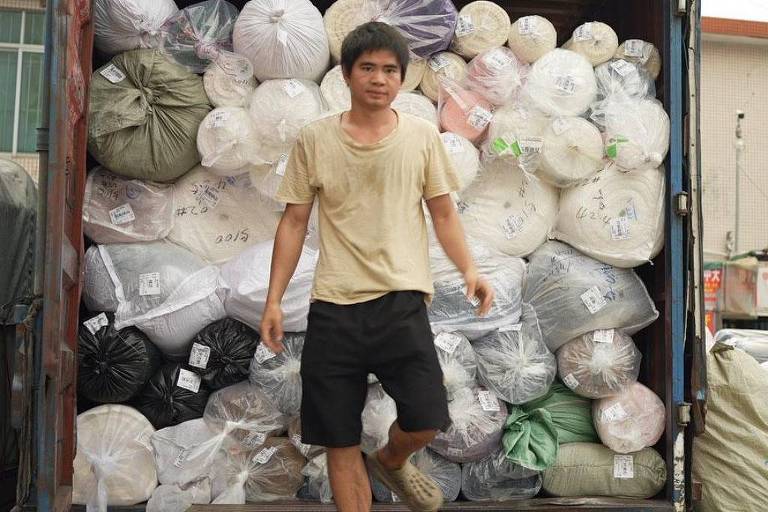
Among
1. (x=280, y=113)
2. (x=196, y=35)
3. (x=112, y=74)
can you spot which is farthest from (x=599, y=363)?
(x=112, y=74)

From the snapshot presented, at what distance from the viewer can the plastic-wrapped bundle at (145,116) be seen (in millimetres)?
3455

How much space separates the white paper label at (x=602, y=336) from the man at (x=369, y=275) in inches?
45.7

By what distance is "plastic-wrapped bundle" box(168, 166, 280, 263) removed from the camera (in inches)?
144

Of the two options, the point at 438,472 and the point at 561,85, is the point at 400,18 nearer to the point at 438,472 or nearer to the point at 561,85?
the point at 561,85

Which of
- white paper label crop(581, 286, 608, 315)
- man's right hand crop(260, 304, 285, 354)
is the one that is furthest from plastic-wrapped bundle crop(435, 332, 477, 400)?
man's right hand crop(260, 304, 285, 354)

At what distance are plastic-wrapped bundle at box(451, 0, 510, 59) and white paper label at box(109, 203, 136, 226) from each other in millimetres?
1611

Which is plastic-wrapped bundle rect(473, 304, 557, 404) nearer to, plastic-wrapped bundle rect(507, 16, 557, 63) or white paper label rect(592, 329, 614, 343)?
white paper label rect(592, 329, 614, 343)

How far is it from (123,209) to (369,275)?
Answer: 154 cm

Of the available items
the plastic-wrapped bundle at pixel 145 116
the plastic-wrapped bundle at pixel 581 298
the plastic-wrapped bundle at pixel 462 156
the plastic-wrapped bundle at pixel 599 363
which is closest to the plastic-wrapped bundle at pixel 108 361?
the plastic-wrapped bundle at pixel 145 116

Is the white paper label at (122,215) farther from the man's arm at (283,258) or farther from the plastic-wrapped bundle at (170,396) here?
the man's arm at (283,258)

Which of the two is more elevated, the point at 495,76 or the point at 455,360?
the point at 495,76

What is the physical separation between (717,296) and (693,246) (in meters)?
7.99

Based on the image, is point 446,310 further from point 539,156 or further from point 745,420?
point 745,420

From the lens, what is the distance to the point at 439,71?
12.3ft
